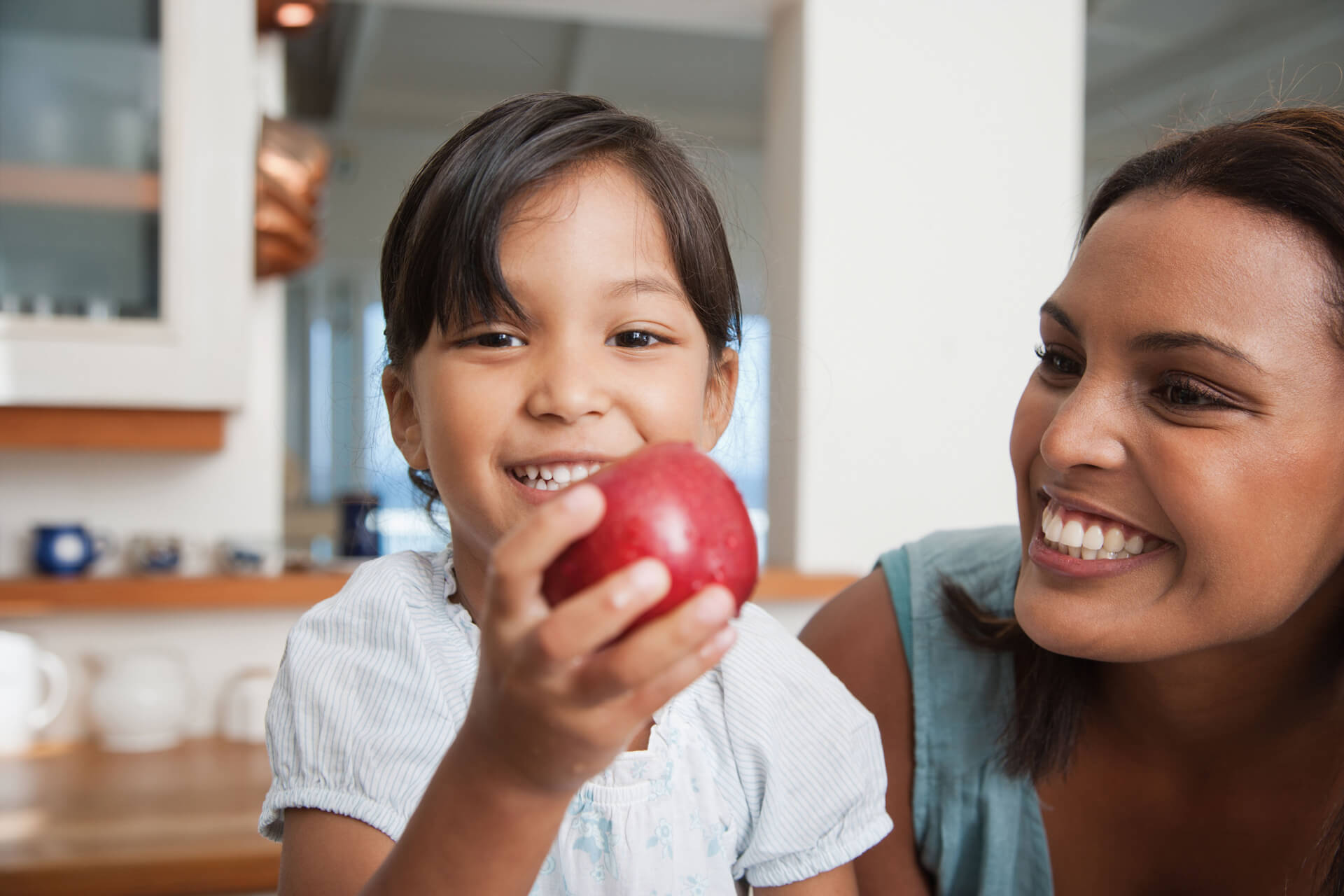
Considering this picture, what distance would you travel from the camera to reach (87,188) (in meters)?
1.91

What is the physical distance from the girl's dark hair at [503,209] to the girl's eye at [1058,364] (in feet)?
0.92

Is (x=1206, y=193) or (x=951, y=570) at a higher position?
(x=1206, y=193)

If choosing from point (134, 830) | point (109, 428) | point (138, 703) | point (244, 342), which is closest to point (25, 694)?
point (138, 703)

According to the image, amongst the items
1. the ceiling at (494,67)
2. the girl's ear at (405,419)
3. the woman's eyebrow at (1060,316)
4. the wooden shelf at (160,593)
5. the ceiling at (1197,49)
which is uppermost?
the ceiling at (494,67)

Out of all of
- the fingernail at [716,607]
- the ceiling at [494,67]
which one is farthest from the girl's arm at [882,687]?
the ceiling at [494,67]

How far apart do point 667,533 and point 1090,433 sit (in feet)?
1.36

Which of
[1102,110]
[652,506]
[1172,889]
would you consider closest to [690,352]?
[652,506]

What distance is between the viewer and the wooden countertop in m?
1.40

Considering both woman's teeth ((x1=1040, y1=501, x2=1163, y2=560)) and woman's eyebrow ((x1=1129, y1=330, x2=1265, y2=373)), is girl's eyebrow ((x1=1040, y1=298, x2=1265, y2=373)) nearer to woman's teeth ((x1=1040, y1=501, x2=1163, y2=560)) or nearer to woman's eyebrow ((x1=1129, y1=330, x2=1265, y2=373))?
woman's eyebrow ((x1=1129, y1=330, x2=1265, y2=373))

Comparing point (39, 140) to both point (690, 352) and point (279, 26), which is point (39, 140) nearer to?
point (279, 26)

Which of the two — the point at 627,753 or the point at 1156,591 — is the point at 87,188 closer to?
the point at 627,753

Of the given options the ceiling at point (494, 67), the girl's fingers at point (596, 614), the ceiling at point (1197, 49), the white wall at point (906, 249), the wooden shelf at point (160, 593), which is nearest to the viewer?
the girl's fingers at point (596, 614)

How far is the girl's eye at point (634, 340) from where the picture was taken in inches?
30.2

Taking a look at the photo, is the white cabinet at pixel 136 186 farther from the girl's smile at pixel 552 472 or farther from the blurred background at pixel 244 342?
the girl's smile at pixel 552 472
